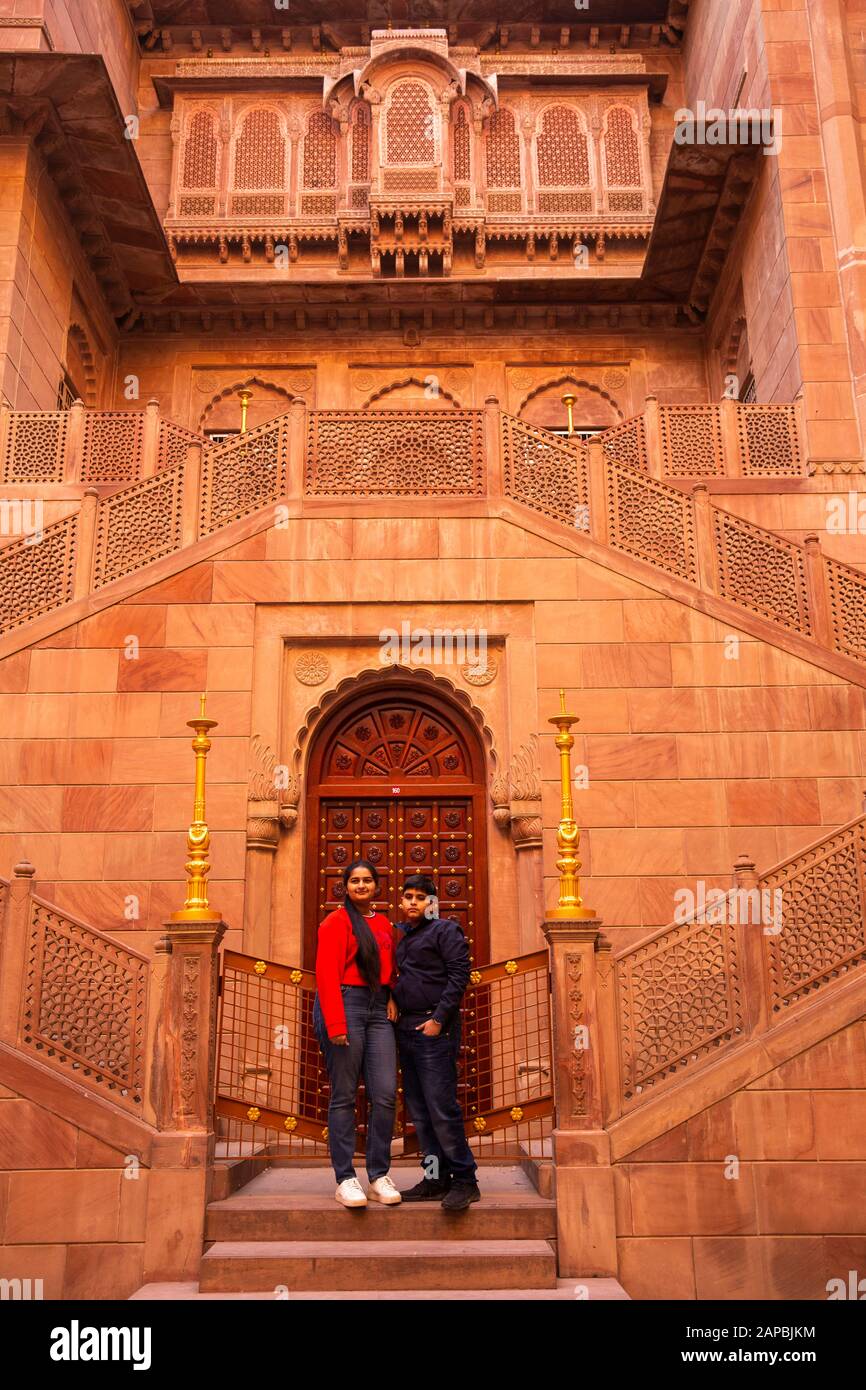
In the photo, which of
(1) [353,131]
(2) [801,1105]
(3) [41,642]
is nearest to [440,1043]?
(2) [801,1105]

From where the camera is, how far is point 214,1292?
684 cm

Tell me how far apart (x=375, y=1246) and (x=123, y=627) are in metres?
7.00

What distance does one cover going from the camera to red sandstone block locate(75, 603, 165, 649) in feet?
39.7

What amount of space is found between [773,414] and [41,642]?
894 centimetres

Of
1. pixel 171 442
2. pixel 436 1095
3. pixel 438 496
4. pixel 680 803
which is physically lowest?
pixel 436 1095

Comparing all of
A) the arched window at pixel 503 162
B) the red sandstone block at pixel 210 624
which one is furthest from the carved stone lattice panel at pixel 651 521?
the arched window at pixel 503 162

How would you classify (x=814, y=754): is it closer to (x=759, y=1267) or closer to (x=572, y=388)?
(x=759, y=1267)

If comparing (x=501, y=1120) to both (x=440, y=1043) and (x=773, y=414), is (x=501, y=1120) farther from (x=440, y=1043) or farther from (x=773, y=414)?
(x=773, y=414)

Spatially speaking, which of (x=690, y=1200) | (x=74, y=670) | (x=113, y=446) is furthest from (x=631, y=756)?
(x=113, y=446)

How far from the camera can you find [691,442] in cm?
1453

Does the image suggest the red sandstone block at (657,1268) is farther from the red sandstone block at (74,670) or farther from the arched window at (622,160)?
the arched window at (622,160)

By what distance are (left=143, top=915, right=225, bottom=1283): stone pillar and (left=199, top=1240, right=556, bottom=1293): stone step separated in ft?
1.16

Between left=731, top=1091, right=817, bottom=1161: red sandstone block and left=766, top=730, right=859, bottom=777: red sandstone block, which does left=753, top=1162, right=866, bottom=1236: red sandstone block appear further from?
left=766, top=730, right=859, bottom=777: red sandstone block

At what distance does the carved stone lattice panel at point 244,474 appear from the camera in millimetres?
12641
